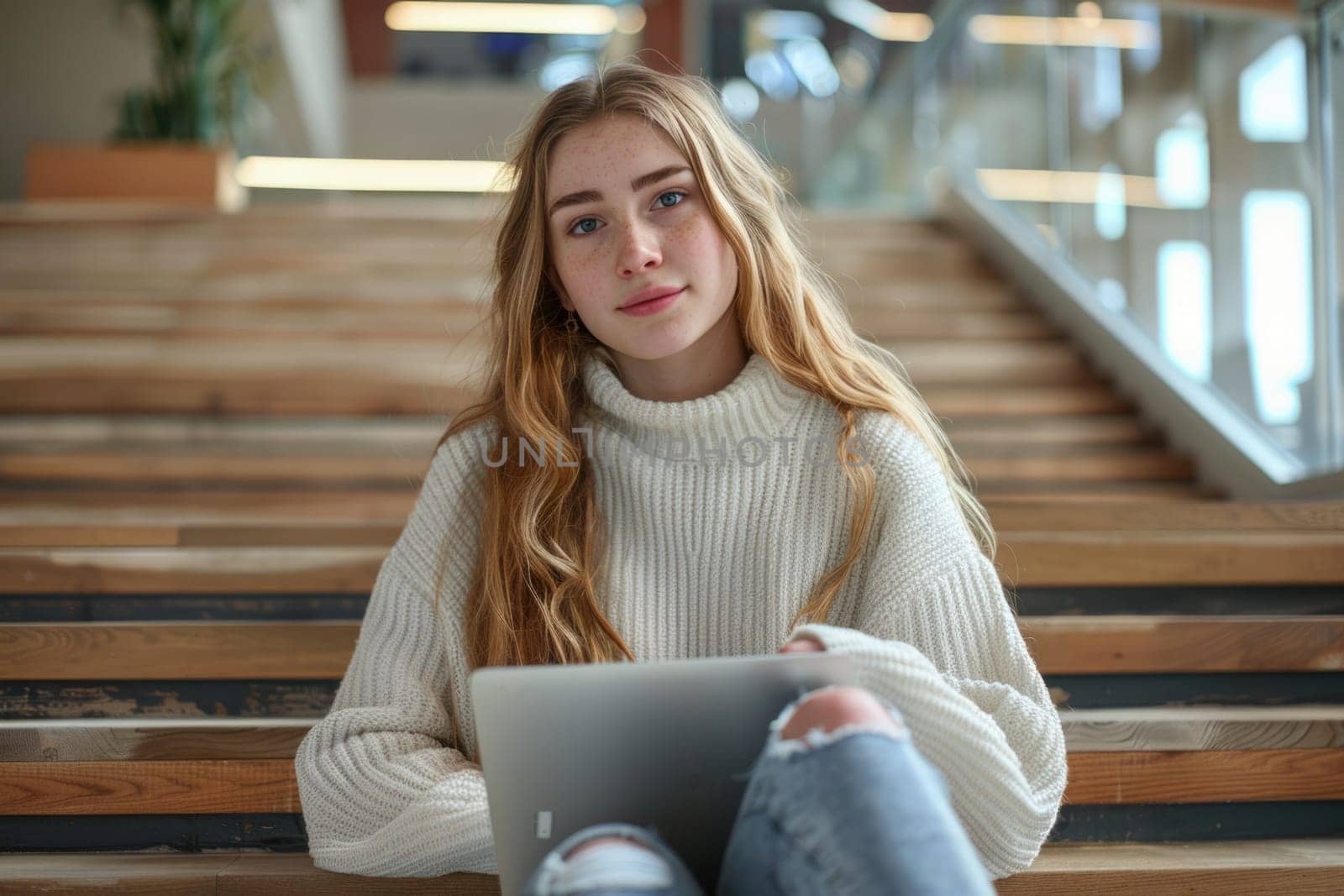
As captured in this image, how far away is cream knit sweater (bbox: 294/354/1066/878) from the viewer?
1.19 metres

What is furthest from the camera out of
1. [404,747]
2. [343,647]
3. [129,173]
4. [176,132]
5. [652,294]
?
[176,132]

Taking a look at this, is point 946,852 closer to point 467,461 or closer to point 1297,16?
point 467,461

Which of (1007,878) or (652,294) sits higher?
(652,294)

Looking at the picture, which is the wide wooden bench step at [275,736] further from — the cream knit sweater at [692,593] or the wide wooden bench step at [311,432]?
the wide wooden bench step at [311,432]

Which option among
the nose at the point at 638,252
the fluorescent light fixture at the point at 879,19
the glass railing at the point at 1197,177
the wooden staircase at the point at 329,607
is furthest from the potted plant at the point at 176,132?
the nose at the point at 638,252

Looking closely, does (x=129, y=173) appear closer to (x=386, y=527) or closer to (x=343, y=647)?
(x=386, y=527)

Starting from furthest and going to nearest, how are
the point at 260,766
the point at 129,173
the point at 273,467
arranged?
the point at 129,173
the point at 273,467
the point at 260,766

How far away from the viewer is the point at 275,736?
61.7 inches

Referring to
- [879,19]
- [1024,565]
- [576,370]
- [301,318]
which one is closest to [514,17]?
[879,19]

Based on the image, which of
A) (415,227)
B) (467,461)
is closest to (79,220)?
(415,227)

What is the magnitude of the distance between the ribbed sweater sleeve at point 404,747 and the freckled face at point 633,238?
0.80 feet

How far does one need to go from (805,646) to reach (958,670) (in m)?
0.31

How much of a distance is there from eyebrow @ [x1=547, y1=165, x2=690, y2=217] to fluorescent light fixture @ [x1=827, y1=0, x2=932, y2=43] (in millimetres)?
5433

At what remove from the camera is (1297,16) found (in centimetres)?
257
